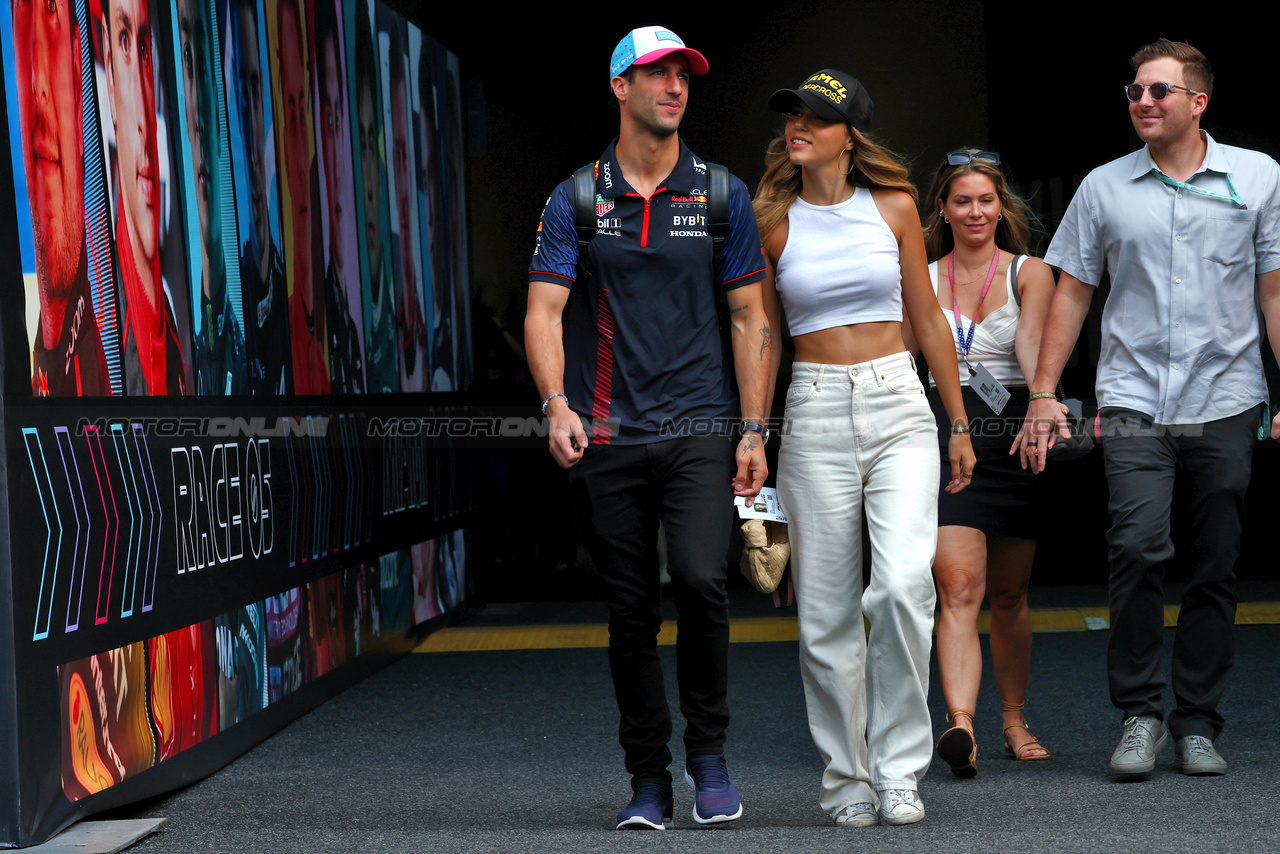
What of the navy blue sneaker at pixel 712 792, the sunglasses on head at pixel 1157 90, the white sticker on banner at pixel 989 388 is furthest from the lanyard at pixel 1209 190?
the navy blue sneaker at pixel 712 792

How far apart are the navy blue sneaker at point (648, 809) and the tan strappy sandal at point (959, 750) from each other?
88 centimetres

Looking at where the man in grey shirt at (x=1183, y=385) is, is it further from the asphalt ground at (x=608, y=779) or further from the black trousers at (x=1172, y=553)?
the asphalt ground at (x=608, y=779)

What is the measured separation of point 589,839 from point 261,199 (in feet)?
8.50

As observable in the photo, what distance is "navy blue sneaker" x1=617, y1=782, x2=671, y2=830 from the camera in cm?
348

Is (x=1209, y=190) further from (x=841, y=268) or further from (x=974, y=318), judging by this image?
(x=841, y=268)

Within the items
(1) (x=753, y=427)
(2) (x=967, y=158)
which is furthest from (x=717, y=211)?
(2) (x=967, y=158)

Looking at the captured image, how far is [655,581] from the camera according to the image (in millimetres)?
3590

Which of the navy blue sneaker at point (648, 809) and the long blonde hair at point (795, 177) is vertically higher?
the long blonde hair at point (795, 177)

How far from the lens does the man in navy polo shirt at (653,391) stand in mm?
3525

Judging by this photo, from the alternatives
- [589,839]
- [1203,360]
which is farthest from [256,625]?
[1203,360]

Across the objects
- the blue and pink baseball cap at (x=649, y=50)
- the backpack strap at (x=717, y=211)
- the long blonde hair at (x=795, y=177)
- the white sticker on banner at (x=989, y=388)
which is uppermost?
the blue and pink baseball cap at (x=649, y=50)

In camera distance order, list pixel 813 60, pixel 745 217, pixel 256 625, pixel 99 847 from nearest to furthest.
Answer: pixel 99 847
pixel 745 217
pixel 256 625
pixel 813 60

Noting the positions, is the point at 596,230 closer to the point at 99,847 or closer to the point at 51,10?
the point at 51,10

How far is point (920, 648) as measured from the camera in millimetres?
3555
